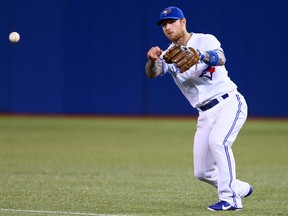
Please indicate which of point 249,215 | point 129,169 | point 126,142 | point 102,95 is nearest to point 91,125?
point 102,95

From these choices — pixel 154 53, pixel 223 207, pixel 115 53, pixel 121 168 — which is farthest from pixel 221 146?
pixel 115 53

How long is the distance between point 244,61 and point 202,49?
14.9 metres

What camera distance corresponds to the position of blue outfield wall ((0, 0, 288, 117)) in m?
22.7

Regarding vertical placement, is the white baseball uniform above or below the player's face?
below

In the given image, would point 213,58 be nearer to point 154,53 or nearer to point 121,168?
point 154,53

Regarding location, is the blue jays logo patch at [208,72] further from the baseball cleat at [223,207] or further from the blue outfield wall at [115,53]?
the blue outfield wall at [115,53]

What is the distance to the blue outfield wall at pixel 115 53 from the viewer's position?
22.7 m

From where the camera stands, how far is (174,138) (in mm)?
17406

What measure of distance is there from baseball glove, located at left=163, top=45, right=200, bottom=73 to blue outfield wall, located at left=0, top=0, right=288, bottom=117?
14736 millimetres

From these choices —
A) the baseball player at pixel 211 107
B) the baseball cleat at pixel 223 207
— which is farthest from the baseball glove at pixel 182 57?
the baseball cleat at pixel 223 207

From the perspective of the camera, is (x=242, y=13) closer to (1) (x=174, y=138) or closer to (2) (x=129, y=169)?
(1) (x=174, y=138)

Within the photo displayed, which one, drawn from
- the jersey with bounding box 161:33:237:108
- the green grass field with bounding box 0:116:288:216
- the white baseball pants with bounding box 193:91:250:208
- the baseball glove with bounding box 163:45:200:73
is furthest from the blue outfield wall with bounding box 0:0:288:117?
the baseball glove with bounding box 163:45:200:73

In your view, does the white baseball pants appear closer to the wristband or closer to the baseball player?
the baseball player

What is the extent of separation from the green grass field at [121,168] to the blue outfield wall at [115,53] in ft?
5.05
